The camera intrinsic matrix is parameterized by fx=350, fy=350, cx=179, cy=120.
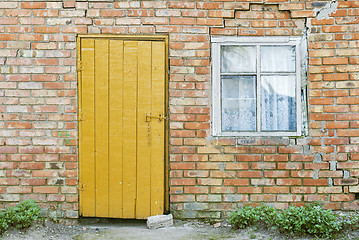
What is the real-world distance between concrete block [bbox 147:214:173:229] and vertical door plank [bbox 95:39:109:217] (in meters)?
0.55

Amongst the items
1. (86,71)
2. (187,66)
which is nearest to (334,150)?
(187,66)

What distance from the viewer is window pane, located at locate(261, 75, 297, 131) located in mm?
4086

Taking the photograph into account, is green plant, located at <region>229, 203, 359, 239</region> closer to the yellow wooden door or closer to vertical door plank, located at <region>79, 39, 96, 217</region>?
the yellow wooden door

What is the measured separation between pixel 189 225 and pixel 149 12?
2.48 meters

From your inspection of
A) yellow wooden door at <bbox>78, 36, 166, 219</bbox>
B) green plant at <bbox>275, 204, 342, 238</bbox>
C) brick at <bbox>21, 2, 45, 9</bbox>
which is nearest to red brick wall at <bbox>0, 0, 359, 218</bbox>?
brick at <bbox>21, 2, 45, 9</bbox>

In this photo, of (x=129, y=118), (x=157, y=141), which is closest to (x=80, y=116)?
(x=129, y=118)

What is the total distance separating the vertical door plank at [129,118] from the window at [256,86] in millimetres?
923

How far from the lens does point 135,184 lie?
4023 mm

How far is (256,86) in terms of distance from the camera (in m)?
4.10

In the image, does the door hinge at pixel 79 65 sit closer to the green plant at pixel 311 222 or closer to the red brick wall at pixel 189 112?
the red brick wall at pixel 189 112

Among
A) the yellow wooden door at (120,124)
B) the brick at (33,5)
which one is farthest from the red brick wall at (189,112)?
the yellow wooden door at (120,124)

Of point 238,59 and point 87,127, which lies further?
point 238,59

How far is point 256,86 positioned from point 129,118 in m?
1.52

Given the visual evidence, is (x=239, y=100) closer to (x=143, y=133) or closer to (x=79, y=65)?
(x=143, y=133)
